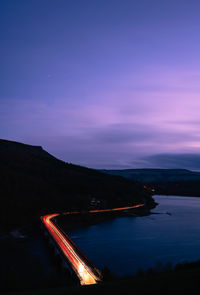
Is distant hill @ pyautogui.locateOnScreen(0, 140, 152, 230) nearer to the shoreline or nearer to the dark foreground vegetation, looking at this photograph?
the shoreline

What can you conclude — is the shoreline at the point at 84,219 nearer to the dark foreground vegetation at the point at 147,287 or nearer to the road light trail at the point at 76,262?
the road light trail at the point at 76,262

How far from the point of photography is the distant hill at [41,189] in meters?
61.3

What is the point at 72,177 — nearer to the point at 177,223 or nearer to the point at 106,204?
the point at 106,204

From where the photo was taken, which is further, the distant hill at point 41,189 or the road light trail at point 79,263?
the distant hill at point 41,189

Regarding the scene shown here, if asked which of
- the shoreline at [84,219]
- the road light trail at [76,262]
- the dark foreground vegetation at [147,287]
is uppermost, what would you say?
the dark foreground vegetation at [147,287]

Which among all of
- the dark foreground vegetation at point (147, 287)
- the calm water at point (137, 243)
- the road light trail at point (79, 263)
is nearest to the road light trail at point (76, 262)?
the road light trail at point (79, 263)

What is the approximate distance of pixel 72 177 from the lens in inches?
4304

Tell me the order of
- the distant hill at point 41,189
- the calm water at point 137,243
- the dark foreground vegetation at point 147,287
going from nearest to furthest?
the dark foreground vegetation at point 147,287, the calm water at point 137,243, the distant hill at point 41,189

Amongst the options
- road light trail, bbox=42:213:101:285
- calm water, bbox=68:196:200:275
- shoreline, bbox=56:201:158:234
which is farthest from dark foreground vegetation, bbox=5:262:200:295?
shoreline, bbox=56:201:158:234

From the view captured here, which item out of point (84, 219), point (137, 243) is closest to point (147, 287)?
point (137, 243)

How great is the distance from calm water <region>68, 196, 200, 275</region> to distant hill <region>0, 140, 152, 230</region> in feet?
51.4

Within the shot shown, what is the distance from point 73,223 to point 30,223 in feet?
33.9

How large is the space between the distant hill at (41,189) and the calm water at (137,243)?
15653 millimetres

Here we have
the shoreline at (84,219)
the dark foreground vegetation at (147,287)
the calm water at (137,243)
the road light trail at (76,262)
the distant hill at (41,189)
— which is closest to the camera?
the dark foreground vegetation at (147,287)
